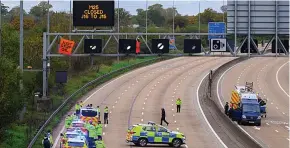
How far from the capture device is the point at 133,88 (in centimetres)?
7469

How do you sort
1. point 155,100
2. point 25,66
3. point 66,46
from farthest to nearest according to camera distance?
1. point 25,66
2. point 155,100
3. point 66,46

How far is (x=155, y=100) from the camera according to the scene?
65.9 metres

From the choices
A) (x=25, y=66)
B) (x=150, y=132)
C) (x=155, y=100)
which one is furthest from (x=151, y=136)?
(x=25, y=66)

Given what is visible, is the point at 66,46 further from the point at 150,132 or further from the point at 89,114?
the point at 150,132

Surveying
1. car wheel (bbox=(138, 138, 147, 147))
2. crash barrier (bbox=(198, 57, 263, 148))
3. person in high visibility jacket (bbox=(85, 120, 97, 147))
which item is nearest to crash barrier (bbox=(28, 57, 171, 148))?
person in high visibility jacket (bbox=(85, 120, 97, 147))

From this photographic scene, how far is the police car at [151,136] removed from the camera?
39250mm

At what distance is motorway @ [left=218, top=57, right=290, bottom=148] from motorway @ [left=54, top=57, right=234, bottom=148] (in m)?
3.24

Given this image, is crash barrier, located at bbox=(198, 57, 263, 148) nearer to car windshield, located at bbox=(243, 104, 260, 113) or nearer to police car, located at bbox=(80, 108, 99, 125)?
car windshield, located at bbox=(243, 104, 260, 113)

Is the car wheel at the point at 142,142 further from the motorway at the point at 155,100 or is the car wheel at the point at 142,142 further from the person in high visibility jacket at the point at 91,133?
the person in high visibility jacket at the point at 91,133

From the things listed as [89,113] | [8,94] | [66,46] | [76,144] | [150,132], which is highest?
[66,46]

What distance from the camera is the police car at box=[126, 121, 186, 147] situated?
39.2 m

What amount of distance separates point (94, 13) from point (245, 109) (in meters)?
13.2

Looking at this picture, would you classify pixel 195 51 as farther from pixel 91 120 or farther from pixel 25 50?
pixel 25 50

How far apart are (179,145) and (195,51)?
45.4 ft
